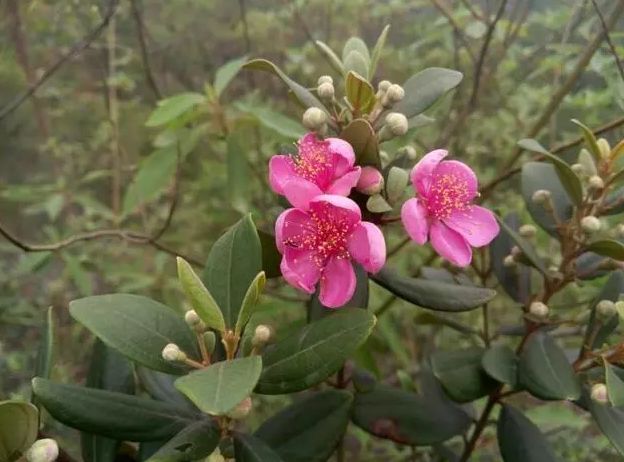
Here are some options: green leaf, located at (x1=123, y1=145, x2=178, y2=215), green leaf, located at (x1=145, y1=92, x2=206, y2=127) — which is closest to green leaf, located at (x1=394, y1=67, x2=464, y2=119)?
green leaf, located at (x1=145, y1=92, x2=206, y2=127)

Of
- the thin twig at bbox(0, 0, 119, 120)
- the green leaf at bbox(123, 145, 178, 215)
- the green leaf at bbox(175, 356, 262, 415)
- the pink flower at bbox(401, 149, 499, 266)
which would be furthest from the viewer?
the green leaf at bbox(123, 145, 178, 215)

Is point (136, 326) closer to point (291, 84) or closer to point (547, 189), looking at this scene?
point (291, 84)

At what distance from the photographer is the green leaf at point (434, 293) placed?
85 centimetres

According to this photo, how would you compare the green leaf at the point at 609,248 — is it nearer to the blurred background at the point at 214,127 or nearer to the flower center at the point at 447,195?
the flower center at the point at 447,195

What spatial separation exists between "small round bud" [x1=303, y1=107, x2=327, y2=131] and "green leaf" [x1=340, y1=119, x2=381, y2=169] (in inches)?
1.1

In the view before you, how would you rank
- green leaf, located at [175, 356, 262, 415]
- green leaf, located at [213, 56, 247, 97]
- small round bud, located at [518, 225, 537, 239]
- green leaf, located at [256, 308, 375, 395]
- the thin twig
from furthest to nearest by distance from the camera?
green leaf, located at [213, 56, 247, 97] < the thin twig < small round bud, located at [518, 225, 537, 239] < green leaf, located at [256, 308, 375, 395] < green leaf, located at [175, 356, 262, 415]

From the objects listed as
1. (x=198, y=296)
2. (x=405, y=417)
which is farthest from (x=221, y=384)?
(x=405, y=417)

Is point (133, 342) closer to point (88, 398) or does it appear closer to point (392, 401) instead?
point (88, 398)

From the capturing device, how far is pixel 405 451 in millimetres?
1720

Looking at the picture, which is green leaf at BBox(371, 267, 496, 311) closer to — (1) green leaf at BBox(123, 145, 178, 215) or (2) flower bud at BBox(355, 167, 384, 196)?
(2) flower bud at BBox(355, 167, 384, 196)

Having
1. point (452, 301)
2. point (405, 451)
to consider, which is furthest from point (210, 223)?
point (452, 301)

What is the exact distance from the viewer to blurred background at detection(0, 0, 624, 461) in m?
1.61

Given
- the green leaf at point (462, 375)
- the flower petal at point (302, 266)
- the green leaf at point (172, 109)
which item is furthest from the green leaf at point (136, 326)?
the green leaf at point (172, 109)

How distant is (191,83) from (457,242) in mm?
2210
